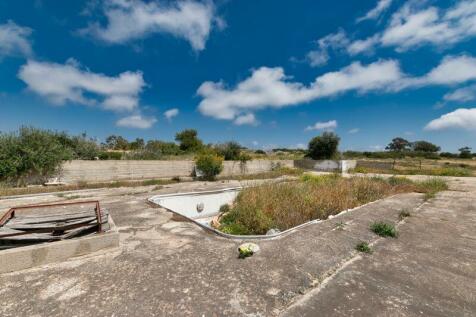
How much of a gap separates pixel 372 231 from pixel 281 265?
2.33 meters

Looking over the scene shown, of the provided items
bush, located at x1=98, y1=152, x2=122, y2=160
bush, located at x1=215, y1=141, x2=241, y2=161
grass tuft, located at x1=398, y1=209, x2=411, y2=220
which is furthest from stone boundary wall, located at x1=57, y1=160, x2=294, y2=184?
grass tuft, located at x1=398, y1=209, x2=411, y2=220

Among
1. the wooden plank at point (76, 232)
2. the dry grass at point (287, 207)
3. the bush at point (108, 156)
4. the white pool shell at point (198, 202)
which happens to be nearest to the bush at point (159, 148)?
the bush at point (108, 156)

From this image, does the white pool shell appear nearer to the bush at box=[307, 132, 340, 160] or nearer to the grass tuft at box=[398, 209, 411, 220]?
the grass tuft at box=[398, 209, 411, 220]

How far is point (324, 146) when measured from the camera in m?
25.8

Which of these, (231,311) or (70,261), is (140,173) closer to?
(70,261)

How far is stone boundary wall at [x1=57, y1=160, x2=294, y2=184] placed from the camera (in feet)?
41.1

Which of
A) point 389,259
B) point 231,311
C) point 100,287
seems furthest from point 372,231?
point 100,287

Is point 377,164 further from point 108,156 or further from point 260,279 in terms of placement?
point 108,156

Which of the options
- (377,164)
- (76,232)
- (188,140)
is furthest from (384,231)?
(188,140)

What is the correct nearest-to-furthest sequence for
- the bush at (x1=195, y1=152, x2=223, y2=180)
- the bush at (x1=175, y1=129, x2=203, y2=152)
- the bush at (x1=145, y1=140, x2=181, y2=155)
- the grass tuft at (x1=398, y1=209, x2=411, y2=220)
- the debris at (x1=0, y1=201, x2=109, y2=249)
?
the debris at (x1=0, y1=201, x2=109, y2=249)
the grass tuft at (x1=398, y1=209, x2=411, y2=220)
the bush at (x1=195, y1=152, x2=223, y2=180)
the bush at (x1=145, y1=140, x2=181, y2=155)
the bush at (x1=175, y1=129, x2=203, y2=152)

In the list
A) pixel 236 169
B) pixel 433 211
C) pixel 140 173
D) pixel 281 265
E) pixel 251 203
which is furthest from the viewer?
pixel 236 169

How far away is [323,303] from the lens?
2.11m

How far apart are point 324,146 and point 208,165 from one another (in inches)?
619

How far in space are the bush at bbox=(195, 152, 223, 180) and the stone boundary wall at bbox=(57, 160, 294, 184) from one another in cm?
96
